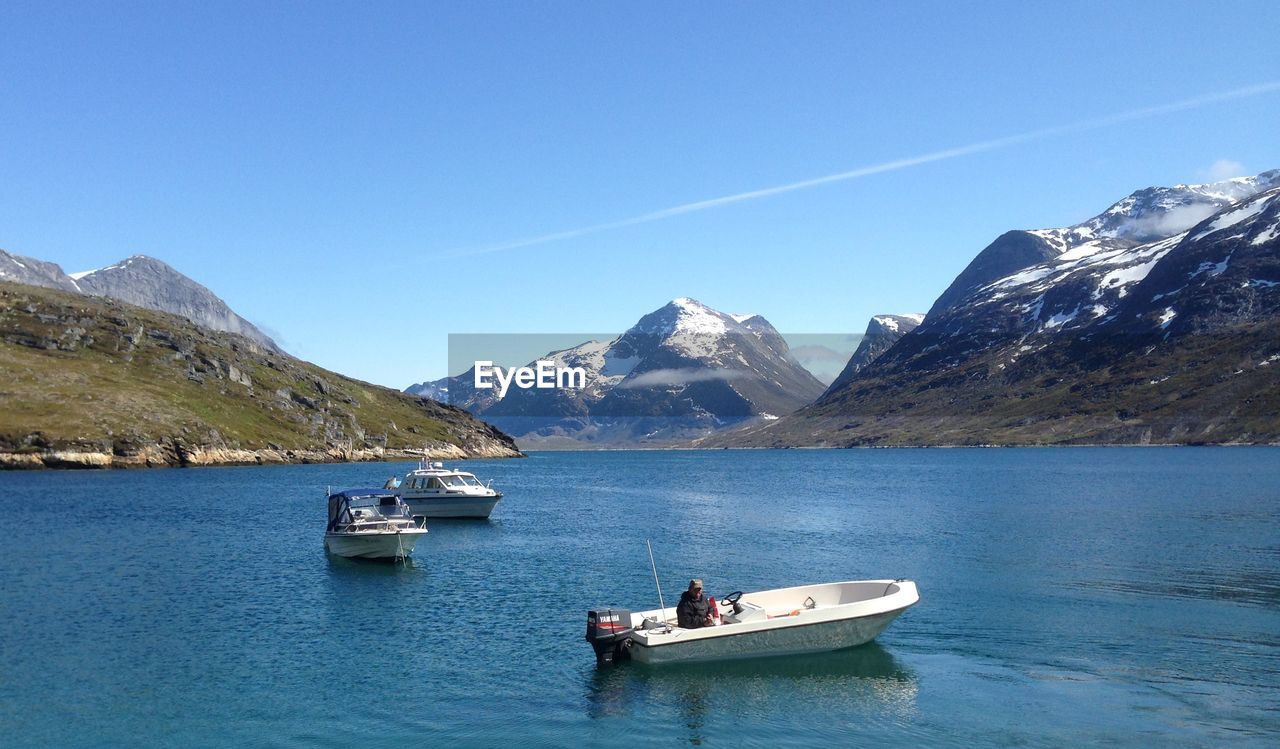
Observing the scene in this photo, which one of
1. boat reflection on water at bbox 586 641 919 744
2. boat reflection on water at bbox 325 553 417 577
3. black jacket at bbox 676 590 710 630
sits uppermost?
black jacket at bbox 676 590 710 630

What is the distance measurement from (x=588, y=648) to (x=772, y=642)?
767 cm

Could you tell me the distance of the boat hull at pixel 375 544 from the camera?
2403 inches

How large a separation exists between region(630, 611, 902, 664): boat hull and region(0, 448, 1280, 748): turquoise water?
52 centimetres

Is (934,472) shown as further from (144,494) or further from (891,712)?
(891,712)

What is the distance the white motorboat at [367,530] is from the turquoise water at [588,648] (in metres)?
1.63

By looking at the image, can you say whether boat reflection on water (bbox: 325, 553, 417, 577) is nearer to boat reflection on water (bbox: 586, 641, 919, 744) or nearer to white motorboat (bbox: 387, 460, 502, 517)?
white motorboat (bbox: 387, 460, 502, 517)

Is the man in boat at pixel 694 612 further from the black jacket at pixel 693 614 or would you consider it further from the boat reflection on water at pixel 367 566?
the boat reflection on water at pixel 367 566

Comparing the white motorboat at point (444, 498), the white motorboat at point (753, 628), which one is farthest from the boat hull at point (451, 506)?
the white motorboat at point (753, 628)

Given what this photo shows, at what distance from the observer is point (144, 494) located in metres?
114

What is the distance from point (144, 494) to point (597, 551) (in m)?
74.7

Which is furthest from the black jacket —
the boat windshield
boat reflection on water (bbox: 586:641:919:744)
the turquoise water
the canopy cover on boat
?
the canopy cover on boat

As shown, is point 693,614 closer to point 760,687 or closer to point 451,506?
point 760,687

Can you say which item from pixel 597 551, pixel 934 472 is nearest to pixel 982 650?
pixel 597 551

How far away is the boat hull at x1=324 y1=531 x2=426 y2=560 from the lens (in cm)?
6103
